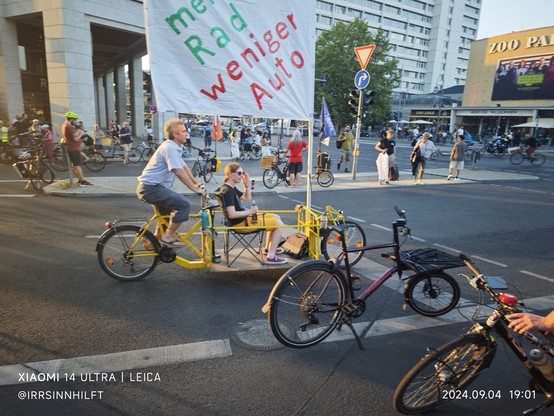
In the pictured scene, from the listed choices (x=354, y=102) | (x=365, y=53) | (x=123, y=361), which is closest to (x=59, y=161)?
(x=354, y=102)

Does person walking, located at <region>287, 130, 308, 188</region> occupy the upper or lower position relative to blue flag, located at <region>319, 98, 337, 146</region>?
lower

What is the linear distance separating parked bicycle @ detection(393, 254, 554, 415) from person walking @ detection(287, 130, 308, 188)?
9.95 metres

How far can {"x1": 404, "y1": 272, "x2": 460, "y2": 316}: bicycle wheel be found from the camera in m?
4.02

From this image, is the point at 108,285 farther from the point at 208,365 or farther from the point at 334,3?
the point at 334,3

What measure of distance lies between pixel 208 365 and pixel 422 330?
88.0 inches

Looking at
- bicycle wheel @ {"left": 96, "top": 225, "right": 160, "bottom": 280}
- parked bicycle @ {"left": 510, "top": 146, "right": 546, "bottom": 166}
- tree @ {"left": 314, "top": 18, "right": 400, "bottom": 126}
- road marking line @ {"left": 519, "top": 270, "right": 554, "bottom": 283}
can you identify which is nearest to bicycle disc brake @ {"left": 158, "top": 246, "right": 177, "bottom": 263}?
bicycle wheel @ {"left": 96, "top": 225, "right": 160, "bottom": 280}

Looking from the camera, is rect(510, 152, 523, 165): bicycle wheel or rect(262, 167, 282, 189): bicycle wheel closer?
rect(262, 167, 282, 189): bicycle wheel

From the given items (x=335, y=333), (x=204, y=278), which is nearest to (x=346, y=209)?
(x=204, y=278)

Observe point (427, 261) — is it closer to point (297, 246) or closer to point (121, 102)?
point (297, 246)

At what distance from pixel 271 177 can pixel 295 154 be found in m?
1.13

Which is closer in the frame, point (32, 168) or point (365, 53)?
point (32, 168)

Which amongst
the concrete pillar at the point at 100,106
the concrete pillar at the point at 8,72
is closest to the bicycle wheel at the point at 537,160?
the concrete pillar at the point at 8,72

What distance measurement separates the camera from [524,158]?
23.5 meters

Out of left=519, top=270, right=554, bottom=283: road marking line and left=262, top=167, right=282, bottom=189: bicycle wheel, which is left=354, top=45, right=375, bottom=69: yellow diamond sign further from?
left=519, top=270, right=554, bottom=283: road marking line
